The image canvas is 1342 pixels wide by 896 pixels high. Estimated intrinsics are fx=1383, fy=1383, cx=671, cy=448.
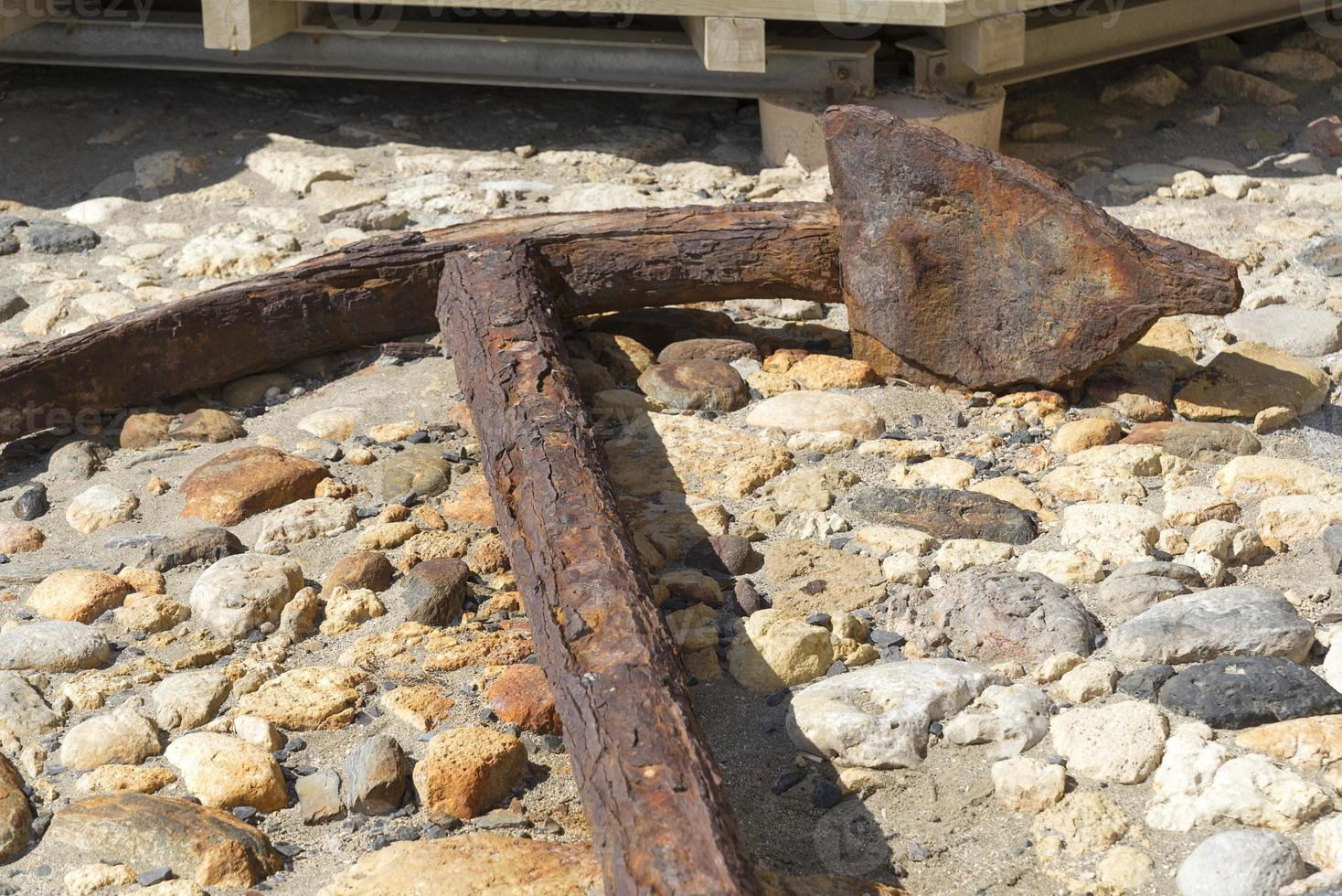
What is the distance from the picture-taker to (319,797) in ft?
7.28

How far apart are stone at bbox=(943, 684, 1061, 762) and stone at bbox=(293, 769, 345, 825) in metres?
1.01

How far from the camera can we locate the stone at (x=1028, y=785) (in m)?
2.16

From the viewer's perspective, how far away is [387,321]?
12.0ft

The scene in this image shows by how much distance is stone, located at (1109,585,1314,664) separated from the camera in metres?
2.41

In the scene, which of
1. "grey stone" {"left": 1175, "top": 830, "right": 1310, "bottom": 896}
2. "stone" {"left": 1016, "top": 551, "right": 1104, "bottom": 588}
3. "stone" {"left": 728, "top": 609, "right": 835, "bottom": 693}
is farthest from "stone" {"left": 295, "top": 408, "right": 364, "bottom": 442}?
"grey stone" {"left": 1175, "top": 830, "right": 1310, "bottom": 896}

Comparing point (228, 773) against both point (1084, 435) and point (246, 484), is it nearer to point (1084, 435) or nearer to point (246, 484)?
point (246, 484)

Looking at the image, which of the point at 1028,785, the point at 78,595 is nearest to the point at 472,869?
the point at 1028,785

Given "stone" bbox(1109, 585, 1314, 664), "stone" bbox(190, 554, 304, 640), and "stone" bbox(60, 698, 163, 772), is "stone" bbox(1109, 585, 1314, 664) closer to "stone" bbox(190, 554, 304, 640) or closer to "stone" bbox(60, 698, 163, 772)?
"stone" bbox(190, 554, 304, 640)

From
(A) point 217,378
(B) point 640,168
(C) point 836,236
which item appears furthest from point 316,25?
(C) point 836,236

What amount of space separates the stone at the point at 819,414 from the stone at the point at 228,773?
154cm

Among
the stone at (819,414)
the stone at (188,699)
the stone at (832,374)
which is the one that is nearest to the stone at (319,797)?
the stone at (188,699)

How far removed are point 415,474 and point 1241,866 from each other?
1.94 meters

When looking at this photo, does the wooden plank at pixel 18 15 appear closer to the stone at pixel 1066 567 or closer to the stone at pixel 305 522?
the stone at pixel 305 522

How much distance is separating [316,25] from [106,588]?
309cm
